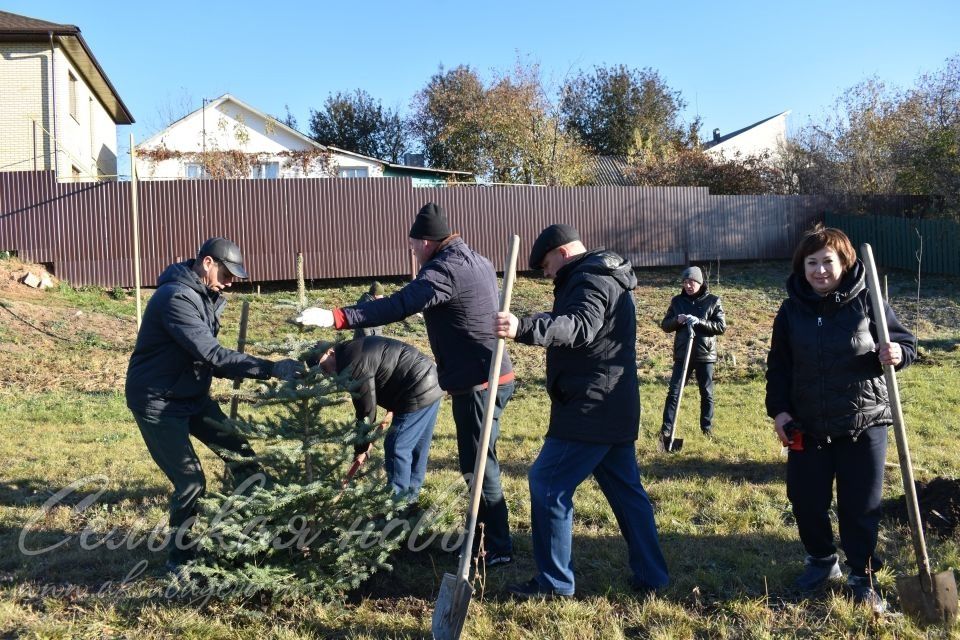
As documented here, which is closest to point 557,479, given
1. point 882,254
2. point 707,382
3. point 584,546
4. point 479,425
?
point 479,425

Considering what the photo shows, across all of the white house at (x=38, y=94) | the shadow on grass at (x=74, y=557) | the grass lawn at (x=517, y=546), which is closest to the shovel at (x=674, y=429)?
the grass lawn at (x=517, y=546)

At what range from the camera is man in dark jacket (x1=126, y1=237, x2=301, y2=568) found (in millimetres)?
4266

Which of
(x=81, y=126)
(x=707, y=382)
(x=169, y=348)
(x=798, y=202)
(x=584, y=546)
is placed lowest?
(x=584, y=546)

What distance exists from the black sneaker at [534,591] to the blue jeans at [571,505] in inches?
0.9

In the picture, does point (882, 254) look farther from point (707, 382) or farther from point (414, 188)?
point (707, 382)

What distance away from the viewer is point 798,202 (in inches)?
893

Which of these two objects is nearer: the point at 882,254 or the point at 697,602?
the point at 697,602

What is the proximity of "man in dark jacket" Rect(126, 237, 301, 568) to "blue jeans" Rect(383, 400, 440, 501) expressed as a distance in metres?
0.85

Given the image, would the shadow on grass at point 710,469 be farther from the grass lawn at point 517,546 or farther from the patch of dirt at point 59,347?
the patch of dirt at point 59,347

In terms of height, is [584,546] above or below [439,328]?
below

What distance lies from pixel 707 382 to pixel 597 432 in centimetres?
429

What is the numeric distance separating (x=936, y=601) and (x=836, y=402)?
956 millimetres

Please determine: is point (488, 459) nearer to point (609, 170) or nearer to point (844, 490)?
point (844, 490)

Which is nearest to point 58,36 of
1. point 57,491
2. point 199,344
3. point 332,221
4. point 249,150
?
point 332,221
